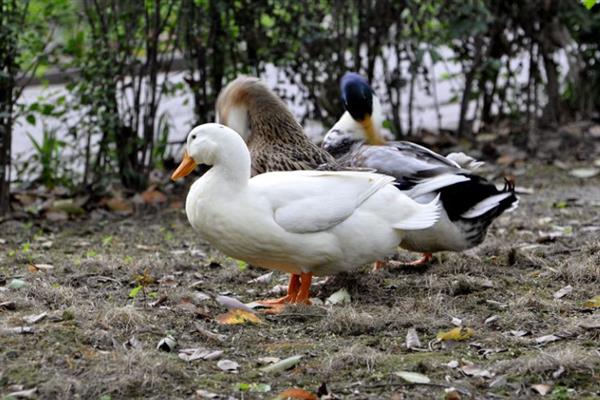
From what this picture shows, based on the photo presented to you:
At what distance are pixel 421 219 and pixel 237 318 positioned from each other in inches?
38.6

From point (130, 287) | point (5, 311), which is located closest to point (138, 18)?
point (130, 287)

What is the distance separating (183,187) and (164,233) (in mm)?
1192

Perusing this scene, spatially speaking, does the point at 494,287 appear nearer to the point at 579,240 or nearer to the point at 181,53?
the point at 579,240

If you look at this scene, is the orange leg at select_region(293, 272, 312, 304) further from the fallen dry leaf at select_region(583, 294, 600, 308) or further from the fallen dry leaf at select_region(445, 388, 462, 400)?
the fallen dry leaf at select_region(445, 388, 462, 400)

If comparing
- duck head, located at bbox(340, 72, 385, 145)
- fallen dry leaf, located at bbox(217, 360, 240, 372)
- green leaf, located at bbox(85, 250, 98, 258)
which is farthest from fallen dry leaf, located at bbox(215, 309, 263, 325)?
duck head, located at bbox(340, 72, 385, 145)

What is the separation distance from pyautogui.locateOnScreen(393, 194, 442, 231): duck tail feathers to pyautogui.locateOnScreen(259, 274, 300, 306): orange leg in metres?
0.55

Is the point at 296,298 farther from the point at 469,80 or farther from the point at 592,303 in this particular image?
the point at 469,80

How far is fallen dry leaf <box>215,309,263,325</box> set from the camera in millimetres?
4414

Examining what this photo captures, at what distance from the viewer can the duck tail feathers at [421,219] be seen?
4.81 meters

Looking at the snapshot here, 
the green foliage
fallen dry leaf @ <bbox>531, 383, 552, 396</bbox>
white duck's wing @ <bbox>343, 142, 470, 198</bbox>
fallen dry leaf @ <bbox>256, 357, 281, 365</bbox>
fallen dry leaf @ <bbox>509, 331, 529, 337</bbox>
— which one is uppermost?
the green foliage

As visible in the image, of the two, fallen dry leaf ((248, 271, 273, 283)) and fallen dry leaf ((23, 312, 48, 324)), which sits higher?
fallen dry leaf ((23, 312, 48, 324))

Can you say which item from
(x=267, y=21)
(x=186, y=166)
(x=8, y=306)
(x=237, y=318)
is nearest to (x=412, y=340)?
(x=237, y=318)

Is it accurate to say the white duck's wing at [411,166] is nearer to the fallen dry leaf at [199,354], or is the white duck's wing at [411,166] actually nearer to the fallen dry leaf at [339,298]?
the fallen dry leaf at [339,298]

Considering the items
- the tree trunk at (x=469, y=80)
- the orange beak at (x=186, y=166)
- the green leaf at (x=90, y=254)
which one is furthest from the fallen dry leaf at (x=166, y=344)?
the tree trunk at (x=469, y=80)
